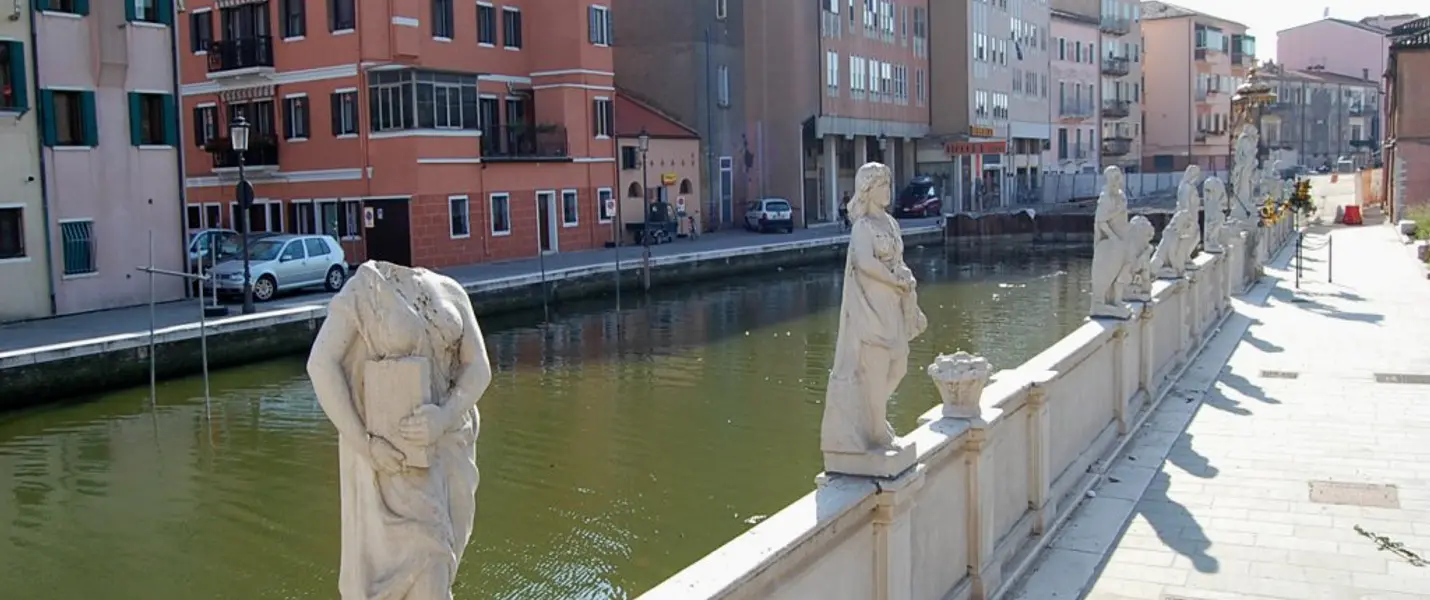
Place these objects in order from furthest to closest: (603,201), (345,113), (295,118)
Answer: (603,201), (295,118), (345,113)

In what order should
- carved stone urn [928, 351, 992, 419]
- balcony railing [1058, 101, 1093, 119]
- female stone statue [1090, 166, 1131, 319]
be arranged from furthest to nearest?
1. balcony railing [1058, 101, 1093, 119]
2. female stone statue [1090, 166, 1131, 319]
3. carved stone urn [928, 351, 992, 419]

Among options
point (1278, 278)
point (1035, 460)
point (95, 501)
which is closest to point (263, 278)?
point (95, 501)

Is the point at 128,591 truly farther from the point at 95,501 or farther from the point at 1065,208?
the point at 1065,208

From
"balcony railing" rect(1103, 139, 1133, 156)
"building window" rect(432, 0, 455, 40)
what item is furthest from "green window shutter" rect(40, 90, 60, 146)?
"balcony railing" rect(1103, 139, 1133, 156)

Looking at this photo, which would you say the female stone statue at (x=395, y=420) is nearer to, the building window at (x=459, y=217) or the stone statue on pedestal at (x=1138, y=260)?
the stone statue on pedestal at (x=1138, y=260)

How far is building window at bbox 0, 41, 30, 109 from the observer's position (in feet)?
87.6

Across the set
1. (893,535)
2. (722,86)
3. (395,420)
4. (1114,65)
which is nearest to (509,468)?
(893,535)

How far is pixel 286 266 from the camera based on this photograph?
30.2 m

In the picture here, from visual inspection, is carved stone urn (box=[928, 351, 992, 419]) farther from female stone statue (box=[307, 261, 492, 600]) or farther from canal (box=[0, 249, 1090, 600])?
canal (box=[0, 249, 1090, 600])

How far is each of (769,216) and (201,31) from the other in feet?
69.9

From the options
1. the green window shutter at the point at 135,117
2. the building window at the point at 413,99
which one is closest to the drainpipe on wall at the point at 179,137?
the green window shutter at the point at 135,117

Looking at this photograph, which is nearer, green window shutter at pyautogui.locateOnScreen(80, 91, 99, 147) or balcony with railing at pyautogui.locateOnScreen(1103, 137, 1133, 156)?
green window shutter at pyautogui.locateOnScreen(80, 91, 99, 147)

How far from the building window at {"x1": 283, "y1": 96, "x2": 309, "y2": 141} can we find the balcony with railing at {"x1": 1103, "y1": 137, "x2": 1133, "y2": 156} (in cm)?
6220

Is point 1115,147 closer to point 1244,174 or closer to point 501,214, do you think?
point 501,214
